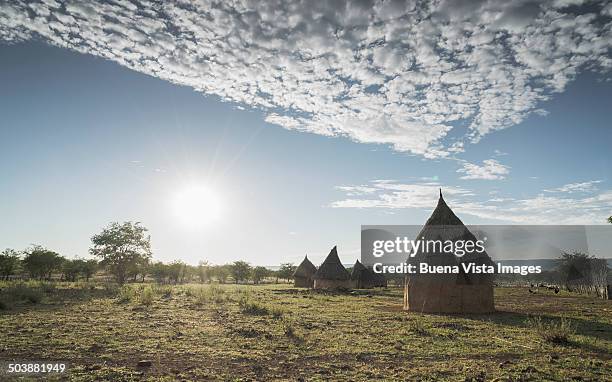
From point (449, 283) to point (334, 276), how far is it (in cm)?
2203

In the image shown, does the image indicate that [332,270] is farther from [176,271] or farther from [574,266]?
[176,271]

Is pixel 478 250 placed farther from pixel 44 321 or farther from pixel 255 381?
pixel 44 321

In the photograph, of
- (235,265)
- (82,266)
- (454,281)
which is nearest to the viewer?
(454,281)

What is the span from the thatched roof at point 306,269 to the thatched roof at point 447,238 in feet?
94.1

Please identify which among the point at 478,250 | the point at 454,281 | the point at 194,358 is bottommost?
the point at 194,358

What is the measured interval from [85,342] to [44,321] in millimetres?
4470

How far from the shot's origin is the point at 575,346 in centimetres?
1008

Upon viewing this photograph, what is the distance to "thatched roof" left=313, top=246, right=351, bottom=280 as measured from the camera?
1581 inches

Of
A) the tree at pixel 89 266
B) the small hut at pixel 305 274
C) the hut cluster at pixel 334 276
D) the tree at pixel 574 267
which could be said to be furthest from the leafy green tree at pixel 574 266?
the tree at pixel 89 266

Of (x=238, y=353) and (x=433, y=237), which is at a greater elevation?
(x=433, y=237)

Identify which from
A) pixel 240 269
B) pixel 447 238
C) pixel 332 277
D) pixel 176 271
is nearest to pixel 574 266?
pixel 332 277

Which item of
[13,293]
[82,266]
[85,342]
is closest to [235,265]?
[82,266]

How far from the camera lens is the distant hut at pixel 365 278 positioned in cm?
4684

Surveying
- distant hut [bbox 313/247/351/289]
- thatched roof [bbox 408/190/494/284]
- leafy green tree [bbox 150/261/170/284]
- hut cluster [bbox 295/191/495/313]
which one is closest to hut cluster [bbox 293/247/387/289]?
distant hut [bbox 313/247/351/289]
